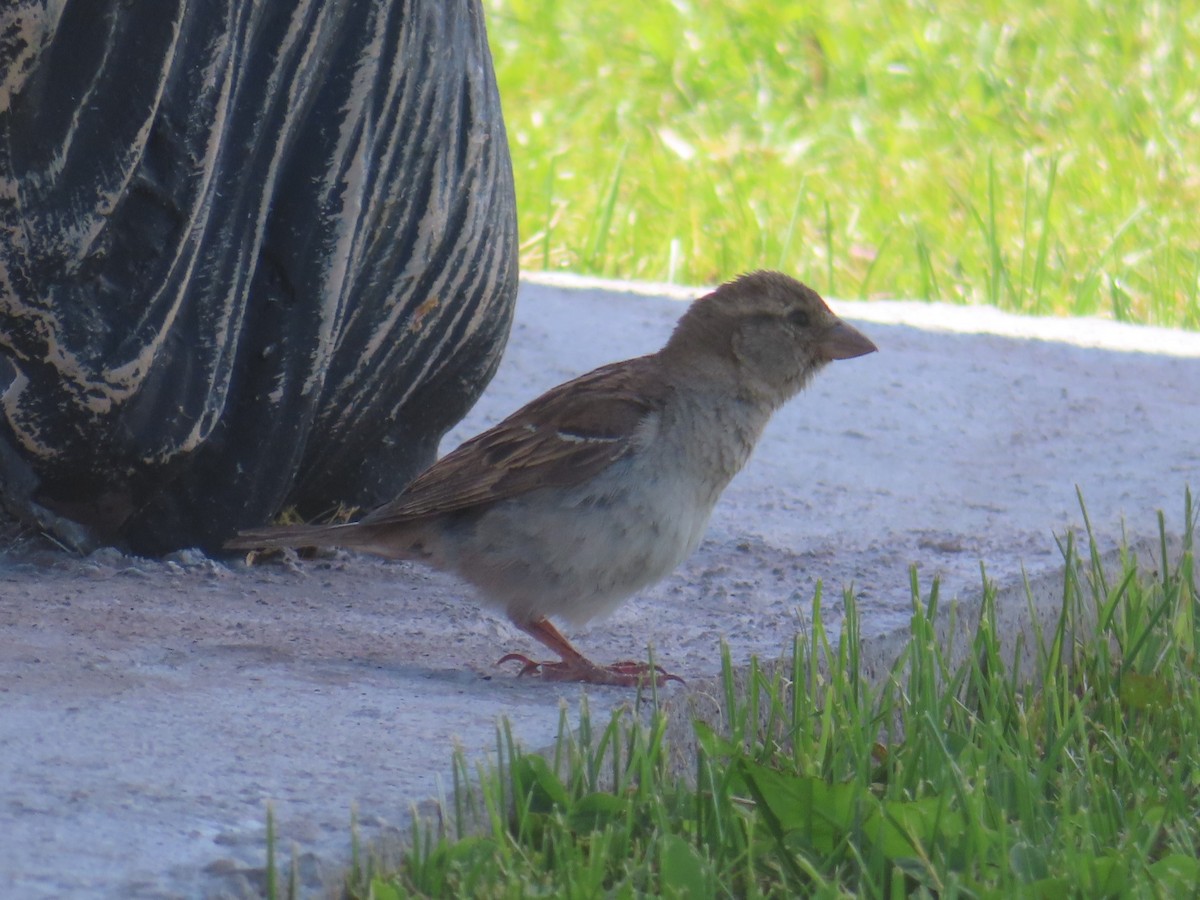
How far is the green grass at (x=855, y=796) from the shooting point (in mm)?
2355

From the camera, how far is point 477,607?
3691mm

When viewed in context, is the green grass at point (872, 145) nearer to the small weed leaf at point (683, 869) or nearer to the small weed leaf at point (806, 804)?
the small weed leaf at point (806, 804)

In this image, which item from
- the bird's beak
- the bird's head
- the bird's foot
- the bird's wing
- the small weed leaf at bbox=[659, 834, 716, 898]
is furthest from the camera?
the bird's beak

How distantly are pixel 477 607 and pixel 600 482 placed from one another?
0.55m

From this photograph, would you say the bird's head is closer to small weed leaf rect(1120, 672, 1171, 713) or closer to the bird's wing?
the bird's wing

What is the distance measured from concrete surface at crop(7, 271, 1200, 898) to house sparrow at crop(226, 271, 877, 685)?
143 millimetres

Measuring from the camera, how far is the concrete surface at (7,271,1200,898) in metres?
2.38

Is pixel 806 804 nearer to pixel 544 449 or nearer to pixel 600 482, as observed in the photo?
pixel 600 482

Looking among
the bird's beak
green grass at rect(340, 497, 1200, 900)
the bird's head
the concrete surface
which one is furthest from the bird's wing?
green grass at rect(340, 497, 1200, 900)

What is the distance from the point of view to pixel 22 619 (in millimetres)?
3162

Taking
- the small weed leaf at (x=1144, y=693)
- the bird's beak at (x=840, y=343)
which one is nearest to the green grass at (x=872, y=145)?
the bird's beak at (x=840, y=343)

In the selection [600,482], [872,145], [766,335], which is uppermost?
[872,145]

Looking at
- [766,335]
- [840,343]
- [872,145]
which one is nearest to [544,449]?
[766,335]

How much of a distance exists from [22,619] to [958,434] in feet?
8.53
